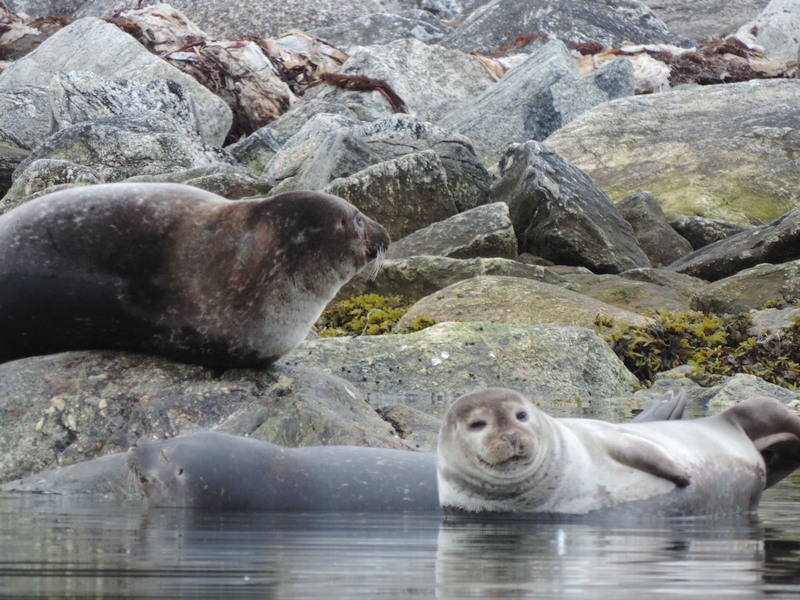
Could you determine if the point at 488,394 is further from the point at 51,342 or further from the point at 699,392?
the point at 699,392

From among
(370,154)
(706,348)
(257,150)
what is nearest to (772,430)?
(706,348)

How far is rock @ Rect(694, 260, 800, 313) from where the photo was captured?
13.9m

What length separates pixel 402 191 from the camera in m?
16.6

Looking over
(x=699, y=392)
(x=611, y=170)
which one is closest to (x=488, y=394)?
(x=699, y=392)

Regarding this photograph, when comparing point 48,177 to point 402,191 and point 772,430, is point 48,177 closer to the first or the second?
point 402,191

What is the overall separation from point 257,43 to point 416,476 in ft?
77.9

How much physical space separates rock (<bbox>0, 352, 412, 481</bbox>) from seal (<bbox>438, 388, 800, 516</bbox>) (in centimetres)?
161

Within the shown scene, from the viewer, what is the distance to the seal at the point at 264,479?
5.31 m

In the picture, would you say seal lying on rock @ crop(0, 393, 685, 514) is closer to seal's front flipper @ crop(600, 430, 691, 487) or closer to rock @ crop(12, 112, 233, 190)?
seal's front flipper @ crop(600, 430, 691, 487)

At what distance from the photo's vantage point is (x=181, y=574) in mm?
3262

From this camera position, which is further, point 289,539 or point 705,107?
point 705,107

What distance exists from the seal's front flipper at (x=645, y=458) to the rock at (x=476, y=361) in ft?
17.6

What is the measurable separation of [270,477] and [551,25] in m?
32.1

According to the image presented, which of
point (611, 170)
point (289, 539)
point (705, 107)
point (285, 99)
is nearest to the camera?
point (289, 539)
